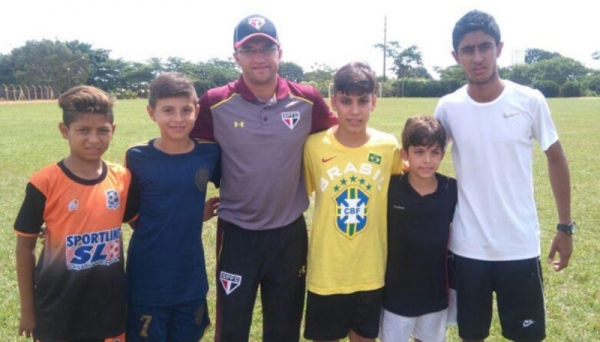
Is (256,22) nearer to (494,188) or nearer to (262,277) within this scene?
(262,277)

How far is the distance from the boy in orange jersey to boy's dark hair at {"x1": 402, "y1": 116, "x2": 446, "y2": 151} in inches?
62.9

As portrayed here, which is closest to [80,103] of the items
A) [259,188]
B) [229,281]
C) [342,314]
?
[259,188]

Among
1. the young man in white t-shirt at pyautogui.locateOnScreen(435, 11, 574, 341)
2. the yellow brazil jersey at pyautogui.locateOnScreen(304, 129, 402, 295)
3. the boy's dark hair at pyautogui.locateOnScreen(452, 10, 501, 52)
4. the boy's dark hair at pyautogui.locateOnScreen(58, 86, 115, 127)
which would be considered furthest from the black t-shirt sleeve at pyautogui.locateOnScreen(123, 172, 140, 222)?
the boy's dark hair at pyautogui.locateOnScreen(452, 10, 501, 52)

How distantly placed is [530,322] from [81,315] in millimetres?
2386

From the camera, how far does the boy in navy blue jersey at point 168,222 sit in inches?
118

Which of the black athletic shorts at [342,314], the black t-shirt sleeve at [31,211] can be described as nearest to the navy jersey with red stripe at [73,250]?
the black t-shirt sleeve at [31,211]

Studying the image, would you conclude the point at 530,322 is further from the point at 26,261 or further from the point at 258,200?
the point at 26,261

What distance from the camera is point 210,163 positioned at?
3.16 metres

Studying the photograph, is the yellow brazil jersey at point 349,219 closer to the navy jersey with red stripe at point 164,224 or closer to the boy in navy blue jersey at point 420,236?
the boy in navy blue jersey at point 420,236

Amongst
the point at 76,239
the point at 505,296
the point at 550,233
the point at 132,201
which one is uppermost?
the point at 132,201

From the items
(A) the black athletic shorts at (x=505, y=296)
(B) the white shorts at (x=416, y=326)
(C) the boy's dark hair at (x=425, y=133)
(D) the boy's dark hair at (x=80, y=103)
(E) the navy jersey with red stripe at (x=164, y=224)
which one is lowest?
(B) the white shorts at (x=416, y=326)

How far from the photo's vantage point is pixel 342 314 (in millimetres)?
3205

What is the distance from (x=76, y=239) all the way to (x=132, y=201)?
1.17 ft

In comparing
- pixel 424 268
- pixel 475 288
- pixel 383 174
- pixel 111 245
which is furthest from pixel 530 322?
pixel 111 245
